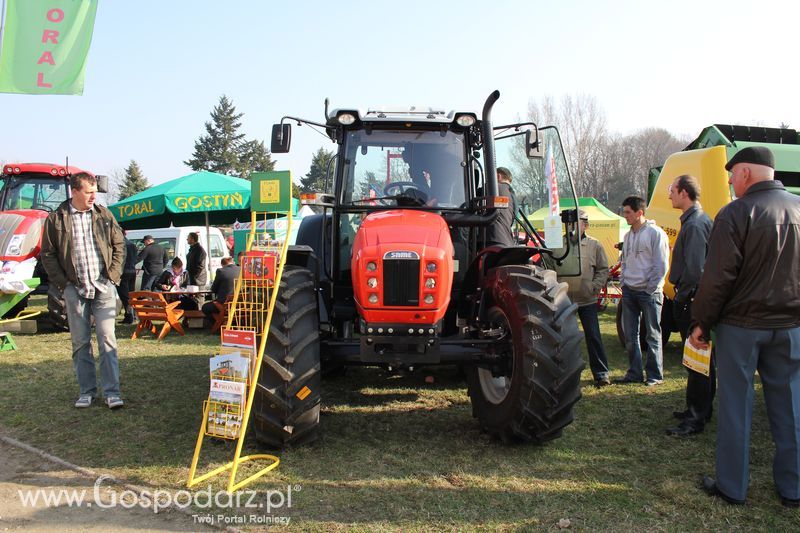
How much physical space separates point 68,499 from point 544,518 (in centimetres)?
266

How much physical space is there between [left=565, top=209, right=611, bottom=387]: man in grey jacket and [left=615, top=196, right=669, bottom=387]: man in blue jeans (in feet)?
0.81

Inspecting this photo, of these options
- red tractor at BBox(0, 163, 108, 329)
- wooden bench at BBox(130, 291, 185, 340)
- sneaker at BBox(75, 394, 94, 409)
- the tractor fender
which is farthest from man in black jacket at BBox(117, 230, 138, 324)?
the tractor fender

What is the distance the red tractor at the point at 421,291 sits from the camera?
Answer: 385 centimetres

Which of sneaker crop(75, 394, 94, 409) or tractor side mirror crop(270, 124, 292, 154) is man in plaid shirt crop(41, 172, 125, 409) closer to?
sneaker crop(75, 394, 94, 409)

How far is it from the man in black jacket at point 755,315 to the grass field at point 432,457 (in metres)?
0.26

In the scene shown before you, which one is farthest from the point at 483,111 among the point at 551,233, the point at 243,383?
the point at 243,383

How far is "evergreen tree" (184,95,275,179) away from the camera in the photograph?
2108 inches

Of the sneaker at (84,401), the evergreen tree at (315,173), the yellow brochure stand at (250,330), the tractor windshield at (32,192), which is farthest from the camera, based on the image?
the evergreen tree at (315,173)

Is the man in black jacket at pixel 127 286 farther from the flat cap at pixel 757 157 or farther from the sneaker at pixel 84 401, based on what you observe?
the flat cap at pixel 757 157

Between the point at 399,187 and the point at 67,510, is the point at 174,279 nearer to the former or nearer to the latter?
the point at 399,187

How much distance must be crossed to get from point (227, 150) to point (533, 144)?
53.2m

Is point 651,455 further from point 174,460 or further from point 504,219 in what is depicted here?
point 174,460

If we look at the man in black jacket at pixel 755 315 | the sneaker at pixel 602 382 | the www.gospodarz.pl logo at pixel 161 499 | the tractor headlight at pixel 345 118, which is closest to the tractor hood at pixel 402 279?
the www.gospodarz.pl logo at pixel 161 499

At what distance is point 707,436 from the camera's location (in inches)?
173
